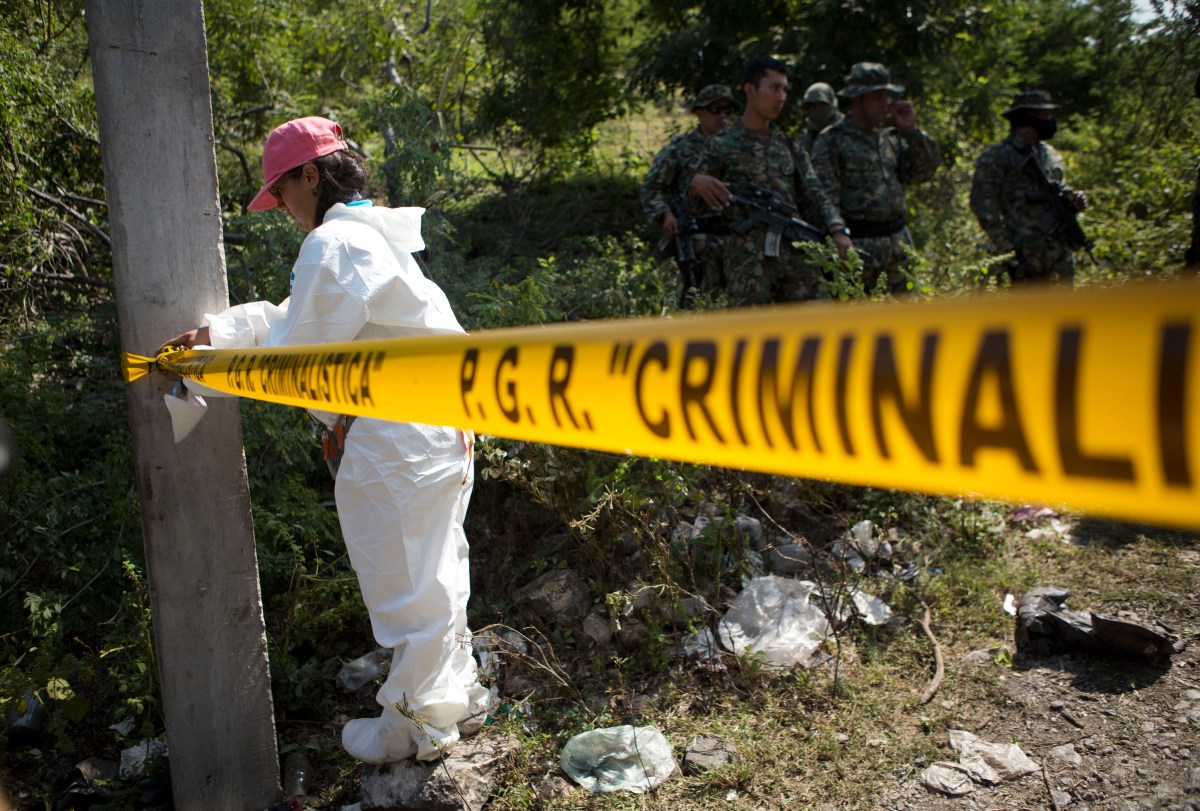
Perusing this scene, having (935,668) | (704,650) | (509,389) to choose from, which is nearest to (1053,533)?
(935,668)

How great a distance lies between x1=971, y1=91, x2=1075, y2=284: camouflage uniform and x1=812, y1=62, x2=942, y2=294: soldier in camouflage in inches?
36.0

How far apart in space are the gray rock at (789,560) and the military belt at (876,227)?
102 inches

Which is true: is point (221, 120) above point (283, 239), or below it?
above

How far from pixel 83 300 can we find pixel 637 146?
656 cm

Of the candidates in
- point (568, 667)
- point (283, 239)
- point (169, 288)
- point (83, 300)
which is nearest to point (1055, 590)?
point (568, 667)

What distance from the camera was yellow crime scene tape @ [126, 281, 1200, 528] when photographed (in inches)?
26.7

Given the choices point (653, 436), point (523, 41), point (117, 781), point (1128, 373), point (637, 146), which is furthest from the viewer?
point (637, 146)

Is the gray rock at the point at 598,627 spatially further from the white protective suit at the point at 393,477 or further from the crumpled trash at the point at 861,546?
the crumpled trash at the point at 861,546

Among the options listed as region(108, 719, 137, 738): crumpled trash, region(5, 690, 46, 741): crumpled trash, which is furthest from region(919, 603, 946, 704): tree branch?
region(5, 690, 46, 741): crumpled trash

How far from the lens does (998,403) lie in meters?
0.75

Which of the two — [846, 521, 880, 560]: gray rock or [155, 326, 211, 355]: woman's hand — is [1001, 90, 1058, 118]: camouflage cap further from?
[155, 326, 211, 355]: woman's hand

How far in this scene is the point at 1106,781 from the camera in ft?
8.41

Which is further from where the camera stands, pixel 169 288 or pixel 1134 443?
pixel 169 288

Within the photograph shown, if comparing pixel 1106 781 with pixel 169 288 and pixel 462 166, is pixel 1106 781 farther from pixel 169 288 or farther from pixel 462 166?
pixel 462 166
